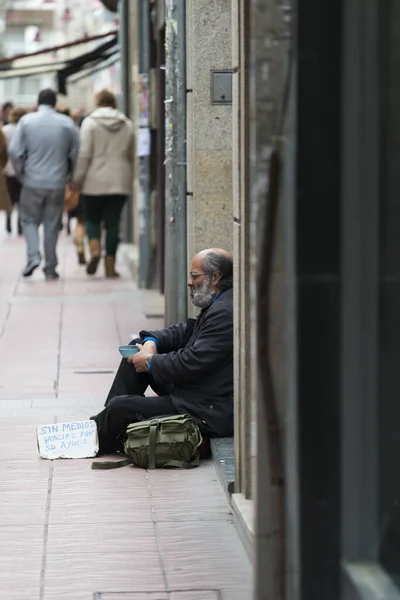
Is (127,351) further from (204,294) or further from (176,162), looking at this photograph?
(176,162)

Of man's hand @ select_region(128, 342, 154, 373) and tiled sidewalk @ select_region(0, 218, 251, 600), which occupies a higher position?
man's hand @ select_region(128, 342, 154, 373)

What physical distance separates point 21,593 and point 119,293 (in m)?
9.49

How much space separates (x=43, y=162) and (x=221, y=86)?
23.1 feet

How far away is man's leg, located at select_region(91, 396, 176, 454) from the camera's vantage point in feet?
23.4

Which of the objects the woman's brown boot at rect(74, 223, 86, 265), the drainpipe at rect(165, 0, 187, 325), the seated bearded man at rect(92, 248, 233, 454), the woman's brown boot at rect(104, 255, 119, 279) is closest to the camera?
the seated bearded man at rect(92, 248, 233, 454)

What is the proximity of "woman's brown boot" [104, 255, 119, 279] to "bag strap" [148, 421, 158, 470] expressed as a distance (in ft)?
29.6

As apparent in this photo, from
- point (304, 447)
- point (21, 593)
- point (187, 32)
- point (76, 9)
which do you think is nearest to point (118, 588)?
point (21, 593)

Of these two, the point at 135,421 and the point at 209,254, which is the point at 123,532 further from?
the point at 209,254

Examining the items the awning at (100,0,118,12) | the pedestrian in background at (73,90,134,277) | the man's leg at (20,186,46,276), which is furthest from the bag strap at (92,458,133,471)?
the awning at (100,0,118,12)

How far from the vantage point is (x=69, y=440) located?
24.0 ft

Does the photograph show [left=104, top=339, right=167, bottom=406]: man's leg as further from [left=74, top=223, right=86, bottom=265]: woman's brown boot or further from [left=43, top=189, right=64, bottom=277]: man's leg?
[left=74, top=223, right=86, bottom=265]: woman's brown boot

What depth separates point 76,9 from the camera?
46688 millimetres

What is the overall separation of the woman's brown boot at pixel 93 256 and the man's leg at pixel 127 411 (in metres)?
8.57

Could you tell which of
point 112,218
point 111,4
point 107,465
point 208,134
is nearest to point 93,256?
point 112,218
